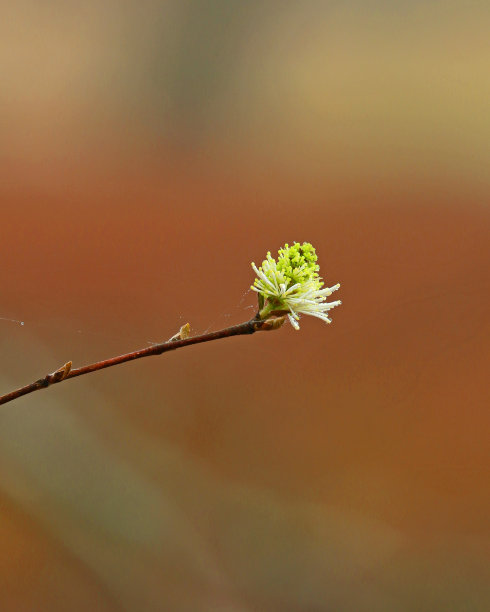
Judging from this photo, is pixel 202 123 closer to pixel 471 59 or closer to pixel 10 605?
pixel 471 59

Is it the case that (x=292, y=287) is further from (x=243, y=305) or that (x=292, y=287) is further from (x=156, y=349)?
(x=243, y=305)

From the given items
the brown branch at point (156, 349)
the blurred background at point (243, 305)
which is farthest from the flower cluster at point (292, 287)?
the blurred background at point (243, 305)

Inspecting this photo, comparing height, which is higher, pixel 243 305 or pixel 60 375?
pixel 243 305

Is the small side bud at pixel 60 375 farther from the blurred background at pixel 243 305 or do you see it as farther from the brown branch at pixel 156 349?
the blurred background at pixel 243 305

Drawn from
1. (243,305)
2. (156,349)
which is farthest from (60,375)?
(243,305)

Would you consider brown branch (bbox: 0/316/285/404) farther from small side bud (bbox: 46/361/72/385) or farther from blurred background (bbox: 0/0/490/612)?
blurred background (bbox: 0/0/490/612)

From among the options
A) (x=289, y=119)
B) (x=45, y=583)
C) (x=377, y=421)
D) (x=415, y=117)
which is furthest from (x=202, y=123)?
(x=45, y=583)
